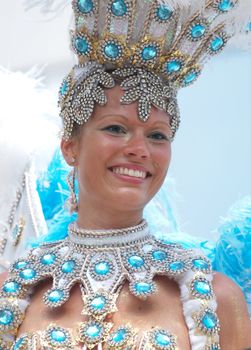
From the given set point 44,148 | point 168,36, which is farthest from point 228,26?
point 44,148

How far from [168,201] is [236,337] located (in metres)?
0.83

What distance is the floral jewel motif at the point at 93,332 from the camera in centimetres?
205

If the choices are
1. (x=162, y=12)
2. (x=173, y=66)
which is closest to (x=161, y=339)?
(x=173, y=66)

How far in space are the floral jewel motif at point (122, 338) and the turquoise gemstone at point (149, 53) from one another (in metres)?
0.66

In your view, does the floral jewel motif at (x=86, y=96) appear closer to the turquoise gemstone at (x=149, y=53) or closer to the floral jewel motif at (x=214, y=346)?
the turquoise gemstone at (x=149, y=53)

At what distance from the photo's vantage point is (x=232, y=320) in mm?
2139

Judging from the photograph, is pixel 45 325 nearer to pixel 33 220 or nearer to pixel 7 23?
pixel 33 220

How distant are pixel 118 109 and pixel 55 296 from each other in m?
0.47

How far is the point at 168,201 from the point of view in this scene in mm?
2898

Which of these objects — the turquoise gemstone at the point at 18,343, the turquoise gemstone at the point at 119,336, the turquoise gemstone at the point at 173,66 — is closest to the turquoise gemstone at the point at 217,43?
the turquoise gemstone at the point at 173,66

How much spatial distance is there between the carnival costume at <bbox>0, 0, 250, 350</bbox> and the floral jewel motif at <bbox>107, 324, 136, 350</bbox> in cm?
3

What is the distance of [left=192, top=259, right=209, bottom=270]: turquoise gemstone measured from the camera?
2.18 meters

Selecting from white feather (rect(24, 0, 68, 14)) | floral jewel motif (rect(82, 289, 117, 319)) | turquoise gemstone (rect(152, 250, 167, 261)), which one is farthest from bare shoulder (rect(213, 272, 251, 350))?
white feather (rect(24, 0, 68, 14))

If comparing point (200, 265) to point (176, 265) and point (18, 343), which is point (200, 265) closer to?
point (176, 265)
